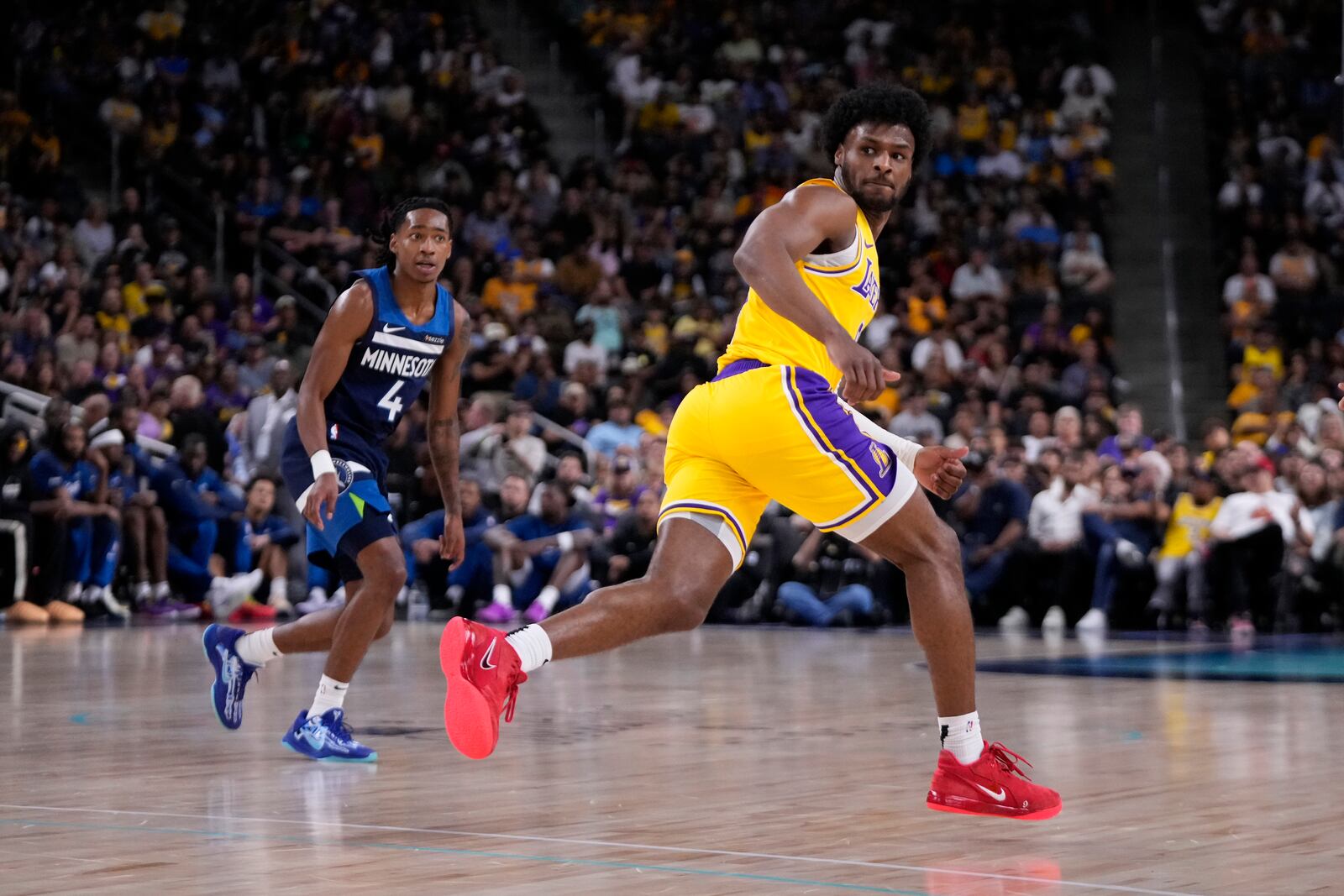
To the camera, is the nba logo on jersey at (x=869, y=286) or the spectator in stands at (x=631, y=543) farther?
the spectator in stands at (x=631, y=543)

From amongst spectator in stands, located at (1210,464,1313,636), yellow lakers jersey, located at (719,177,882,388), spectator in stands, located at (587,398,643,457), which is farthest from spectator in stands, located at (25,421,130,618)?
yellow lakers jersey, located at (719,177,882,388)

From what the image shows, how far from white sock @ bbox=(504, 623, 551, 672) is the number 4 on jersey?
75.2 inches

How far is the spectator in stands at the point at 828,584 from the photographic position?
13.1 metres

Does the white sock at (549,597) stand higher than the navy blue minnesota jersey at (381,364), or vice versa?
the navy blue minnesota jersey at (381,364)

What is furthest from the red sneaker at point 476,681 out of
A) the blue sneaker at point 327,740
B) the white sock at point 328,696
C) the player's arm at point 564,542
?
the player's arm at point 564,542

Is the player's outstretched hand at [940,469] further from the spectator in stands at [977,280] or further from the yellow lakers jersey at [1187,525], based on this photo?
the spectator in stands at [977,280]

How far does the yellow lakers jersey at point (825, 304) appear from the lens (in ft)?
14.9

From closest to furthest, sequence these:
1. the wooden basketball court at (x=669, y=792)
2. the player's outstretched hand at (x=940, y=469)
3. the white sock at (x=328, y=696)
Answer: the wooden basketball court at (x=669, y=792), the player's outstretched hand at (x=940, y=469), the white sock at (x=328, y=696)

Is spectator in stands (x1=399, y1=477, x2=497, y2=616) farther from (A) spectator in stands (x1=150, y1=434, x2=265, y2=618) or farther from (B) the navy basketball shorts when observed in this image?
(B) the navy basketball shorts

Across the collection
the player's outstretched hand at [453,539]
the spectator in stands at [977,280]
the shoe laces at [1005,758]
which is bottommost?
the shoe laces at [1005,758]

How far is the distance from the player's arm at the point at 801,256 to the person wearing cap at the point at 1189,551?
8.66 metres

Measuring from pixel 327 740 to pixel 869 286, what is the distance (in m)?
2.26

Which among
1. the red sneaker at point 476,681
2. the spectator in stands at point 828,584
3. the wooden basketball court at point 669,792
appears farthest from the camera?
the spectator in stands at point 828,584

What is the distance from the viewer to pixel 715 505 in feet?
14.9
